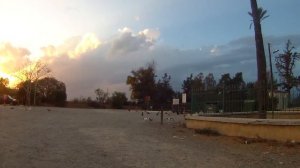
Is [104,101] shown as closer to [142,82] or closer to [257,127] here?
[142,82]

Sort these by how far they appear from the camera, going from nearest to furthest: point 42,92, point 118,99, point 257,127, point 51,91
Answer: point 257,127
point 42,92
point 51,91
point 118,99

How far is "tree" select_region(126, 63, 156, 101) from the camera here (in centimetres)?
7856

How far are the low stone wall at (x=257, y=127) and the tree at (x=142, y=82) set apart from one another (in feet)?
188

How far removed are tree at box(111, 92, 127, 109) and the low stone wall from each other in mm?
50327

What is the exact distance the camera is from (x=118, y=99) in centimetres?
7250

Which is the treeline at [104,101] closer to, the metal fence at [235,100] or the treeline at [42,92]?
the treeline at [42,92]

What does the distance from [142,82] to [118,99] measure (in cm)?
773

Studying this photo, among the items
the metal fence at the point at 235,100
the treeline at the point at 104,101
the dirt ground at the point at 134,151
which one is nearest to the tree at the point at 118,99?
the treeline at the point at 104,101

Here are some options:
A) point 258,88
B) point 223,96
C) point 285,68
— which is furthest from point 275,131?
point 285,68

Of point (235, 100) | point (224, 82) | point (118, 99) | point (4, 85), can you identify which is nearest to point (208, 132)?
point (235, 100)

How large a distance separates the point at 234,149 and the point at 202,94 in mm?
8950

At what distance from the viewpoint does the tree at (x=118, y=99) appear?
7130 centimetres

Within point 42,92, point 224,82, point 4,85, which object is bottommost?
point 224,82

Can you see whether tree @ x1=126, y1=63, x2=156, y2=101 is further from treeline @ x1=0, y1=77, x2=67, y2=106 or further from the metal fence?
the metal fence
